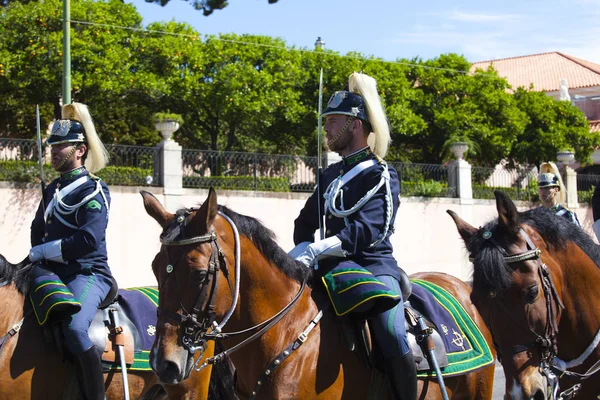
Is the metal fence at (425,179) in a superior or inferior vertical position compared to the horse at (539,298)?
superior

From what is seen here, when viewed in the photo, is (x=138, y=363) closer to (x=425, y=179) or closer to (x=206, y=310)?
(x=206, y=310)

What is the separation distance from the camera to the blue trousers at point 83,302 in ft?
18.9

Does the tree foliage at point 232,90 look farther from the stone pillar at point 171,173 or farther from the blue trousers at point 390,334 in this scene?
the blue trousers at point 390,334

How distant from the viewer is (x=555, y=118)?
32.4m

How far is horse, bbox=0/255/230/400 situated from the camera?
5707 millimetres

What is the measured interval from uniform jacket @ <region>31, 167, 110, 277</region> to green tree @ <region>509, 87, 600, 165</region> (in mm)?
26650

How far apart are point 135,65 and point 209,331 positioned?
18.9 m

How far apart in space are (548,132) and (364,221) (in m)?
28.0

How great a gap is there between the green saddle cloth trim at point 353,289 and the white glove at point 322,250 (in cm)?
13

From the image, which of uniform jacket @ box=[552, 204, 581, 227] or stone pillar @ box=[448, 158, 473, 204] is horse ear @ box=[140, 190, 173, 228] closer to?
uniform jacket @ box=[552, 204, 581, 227]

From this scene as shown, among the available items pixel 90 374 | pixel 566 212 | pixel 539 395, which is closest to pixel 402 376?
pixel 539 395

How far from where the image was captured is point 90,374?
5.79m

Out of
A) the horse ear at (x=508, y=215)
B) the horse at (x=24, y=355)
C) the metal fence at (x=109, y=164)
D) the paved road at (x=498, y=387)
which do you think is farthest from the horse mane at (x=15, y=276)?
the metal fence at (x=109, y=164)

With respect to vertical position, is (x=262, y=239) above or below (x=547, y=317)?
above
